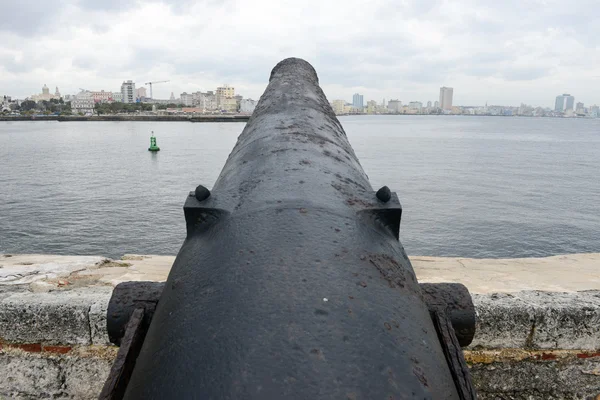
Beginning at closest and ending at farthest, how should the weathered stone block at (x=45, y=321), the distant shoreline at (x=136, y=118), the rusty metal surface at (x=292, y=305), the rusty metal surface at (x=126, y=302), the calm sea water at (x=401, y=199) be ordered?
1. the rusty metal surface at (x=292, y=305)
2. the rusty metal surface at (x=126, y=302)
3. the weathered stone block at (x=45, y=321)
4. the calm sea water at (x=401, y=199)
5. the distant shoreline at (x=136, y=118)

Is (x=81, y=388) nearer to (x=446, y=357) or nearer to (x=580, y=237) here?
(x=446, y=357)

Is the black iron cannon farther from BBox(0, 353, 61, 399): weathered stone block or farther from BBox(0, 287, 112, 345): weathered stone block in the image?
BBox(0, 353, 61, 399): weathered stone block

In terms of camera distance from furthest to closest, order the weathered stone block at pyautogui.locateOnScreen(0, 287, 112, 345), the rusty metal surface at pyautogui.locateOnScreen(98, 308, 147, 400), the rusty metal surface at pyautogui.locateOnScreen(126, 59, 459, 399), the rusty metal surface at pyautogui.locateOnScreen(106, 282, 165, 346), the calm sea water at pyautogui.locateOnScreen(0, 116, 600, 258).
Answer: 1. the calm sea water at pyautogui.locateOnScreen(0, 116, 600, 258)
2. the weathered stone block at pyautogui.locateOnScreen(0, 287, 112, 345)
3. the rusty metal surface at pyautogui.locateOnScreen(106, 282, 165, 346)
4. the rusty metal surface at pyautogui.locateOnScreen(98, 308, 147, 400)
5. the rusty metal surface at pyautogui.locateOnScreen(126, 59, 459, 399)

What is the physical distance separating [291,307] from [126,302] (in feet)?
2.61

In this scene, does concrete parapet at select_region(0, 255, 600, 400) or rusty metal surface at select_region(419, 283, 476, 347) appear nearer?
rusty metal surface at select_region(419, 283, 476, 347)

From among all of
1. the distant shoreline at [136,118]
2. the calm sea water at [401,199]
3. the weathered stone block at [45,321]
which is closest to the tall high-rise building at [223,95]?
the distant shoreline at [136,118]

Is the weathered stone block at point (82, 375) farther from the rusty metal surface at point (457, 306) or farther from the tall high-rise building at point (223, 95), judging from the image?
the tall high-rise building at point (223, 95)

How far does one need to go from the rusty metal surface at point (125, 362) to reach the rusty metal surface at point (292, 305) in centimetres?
12

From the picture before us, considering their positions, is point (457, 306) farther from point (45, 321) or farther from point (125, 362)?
point (45, 321)

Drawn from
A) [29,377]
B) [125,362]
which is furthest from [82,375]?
[125,362]

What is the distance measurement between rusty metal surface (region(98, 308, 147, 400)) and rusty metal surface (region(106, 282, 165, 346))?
0.14 m

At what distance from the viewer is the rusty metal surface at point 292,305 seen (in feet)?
3.08

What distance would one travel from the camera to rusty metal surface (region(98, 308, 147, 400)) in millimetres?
1228

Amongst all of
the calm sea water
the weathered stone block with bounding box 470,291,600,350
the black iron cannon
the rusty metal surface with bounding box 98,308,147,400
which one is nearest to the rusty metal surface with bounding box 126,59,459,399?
the black iron cannon
